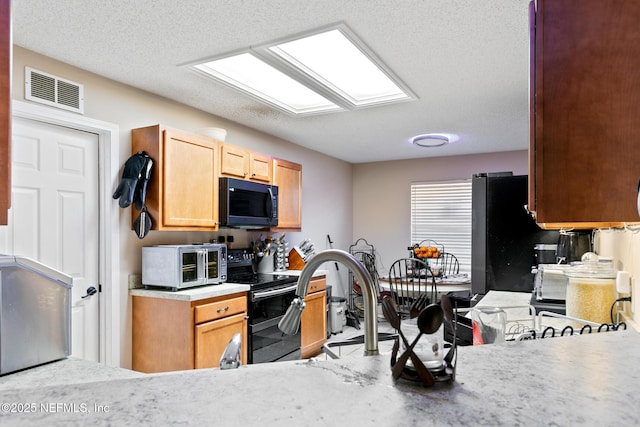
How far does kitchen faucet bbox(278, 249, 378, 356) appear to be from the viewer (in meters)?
0.96

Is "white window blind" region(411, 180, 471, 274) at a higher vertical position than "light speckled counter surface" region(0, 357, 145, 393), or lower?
higher

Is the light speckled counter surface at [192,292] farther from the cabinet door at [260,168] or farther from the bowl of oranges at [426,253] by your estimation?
the bowl of oranges at [426,253]

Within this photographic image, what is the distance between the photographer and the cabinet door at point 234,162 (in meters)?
3.38

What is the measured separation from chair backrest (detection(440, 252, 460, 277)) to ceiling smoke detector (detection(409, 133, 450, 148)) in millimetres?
1648

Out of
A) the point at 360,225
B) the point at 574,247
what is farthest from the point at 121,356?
the point at 360,225

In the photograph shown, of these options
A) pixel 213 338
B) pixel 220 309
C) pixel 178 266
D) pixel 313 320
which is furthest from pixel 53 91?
pixel 313 320

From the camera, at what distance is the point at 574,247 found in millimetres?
3105

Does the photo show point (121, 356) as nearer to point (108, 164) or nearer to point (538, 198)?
point (108, 164)

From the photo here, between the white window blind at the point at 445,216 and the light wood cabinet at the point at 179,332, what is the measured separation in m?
3.59

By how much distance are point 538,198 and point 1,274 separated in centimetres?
145

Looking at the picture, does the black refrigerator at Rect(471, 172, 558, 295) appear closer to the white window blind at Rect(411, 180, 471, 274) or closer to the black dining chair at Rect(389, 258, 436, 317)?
the black dining chair at Rect(389, 258, 436, 317)

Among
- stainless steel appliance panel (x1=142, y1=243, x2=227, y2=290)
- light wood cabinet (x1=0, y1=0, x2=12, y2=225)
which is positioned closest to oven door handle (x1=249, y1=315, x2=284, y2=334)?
stainless steel appliance panel (x1=142, y1=243, x2=227, y2=290)

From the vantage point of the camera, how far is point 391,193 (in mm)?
6105

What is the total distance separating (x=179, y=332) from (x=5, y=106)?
2240 millimetres
